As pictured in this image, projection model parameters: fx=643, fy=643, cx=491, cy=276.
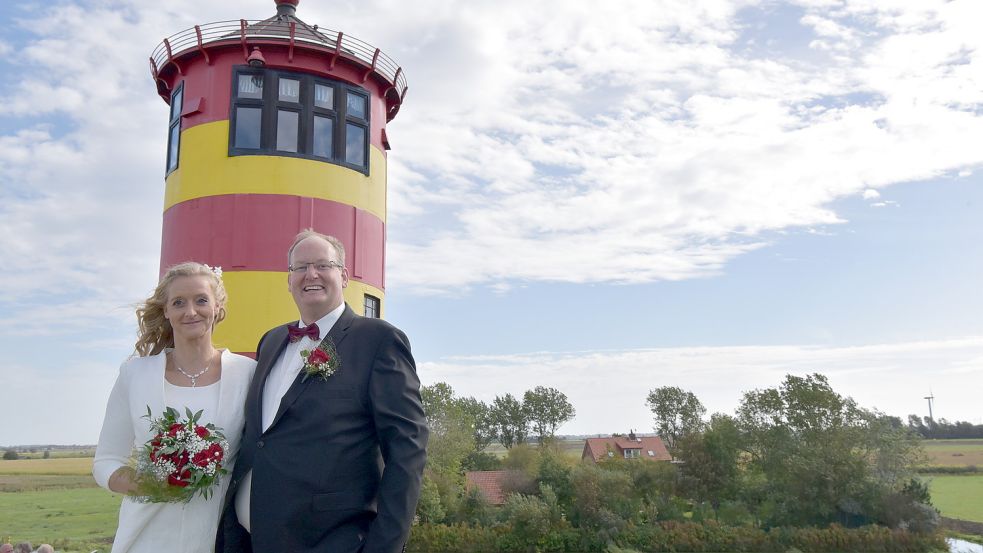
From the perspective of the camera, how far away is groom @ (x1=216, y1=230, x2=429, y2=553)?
2674mm

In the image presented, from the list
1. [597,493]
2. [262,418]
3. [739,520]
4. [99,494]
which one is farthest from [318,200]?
[739,520]

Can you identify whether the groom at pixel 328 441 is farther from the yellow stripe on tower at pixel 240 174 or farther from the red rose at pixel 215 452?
the yellow stripe on tower at pixel 240 174

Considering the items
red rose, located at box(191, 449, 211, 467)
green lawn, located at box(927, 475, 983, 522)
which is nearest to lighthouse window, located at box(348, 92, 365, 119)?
red rose, located at box(191, 449, 211, 467)

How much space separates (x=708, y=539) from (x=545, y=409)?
112 feet

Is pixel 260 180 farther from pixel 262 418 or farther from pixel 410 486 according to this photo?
pixel 410 486

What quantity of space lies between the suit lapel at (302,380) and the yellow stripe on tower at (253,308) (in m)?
6.18

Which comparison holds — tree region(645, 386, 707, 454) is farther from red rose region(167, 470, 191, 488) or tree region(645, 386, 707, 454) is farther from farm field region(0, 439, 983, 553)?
red rose region(167, 470, 191, 488)

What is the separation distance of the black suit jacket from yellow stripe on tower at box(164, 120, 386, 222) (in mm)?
6877

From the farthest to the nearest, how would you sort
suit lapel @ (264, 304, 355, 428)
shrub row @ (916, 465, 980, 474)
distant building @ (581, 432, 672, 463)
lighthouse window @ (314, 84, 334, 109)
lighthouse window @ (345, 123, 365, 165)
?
distant building @ (581, 432, 672, 463), shrub row @ (916, 465, 980, 474), lighthouse window @ (345, 123, 365, 165), lighthouse window @ (314, 84, 334, 109), suit lapel @ (264, 304, 355, 428)

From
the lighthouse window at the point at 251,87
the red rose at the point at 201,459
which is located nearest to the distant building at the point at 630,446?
the lighthouse window at the point at 251,87

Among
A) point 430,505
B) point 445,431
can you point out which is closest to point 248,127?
point 430,505

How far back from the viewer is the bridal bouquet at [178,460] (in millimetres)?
2902

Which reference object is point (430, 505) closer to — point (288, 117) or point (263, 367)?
point (288, 117)

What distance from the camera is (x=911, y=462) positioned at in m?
29.3
